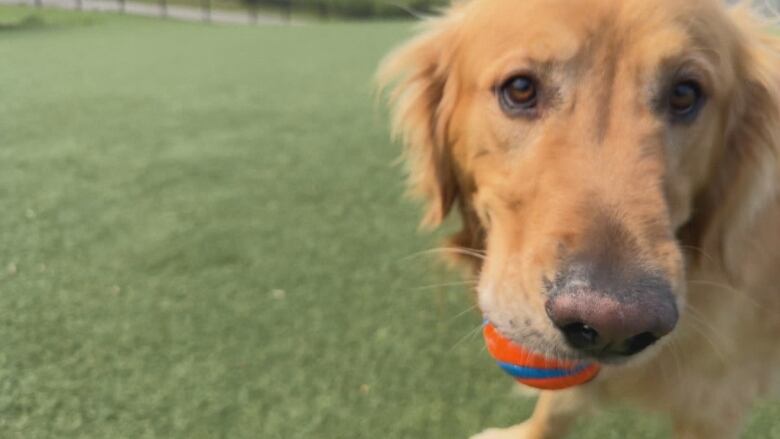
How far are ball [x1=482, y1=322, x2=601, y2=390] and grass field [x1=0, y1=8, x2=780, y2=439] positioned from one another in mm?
629

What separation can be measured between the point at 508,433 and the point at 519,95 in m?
1.29

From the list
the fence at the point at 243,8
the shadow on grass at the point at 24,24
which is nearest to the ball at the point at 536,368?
the shadow on grass at the point at 24,24

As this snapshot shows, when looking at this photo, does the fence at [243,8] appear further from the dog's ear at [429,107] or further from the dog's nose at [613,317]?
the dog's nose at [613,317]

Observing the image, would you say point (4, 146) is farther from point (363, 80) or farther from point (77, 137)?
point (363, 80)

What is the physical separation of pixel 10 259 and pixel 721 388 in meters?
3.10

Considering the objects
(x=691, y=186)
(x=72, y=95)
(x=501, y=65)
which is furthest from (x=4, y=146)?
(x=691, y=186)

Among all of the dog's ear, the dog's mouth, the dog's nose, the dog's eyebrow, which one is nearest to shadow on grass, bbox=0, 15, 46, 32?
the dog's ear

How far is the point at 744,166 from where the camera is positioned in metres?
1.92

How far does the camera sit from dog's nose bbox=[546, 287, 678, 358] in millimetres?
1264

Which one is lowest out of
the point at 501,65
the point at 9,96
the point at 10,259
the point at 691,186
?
the point at 9,96

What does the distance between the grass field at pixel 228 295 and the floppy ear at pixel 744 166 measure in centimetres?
82

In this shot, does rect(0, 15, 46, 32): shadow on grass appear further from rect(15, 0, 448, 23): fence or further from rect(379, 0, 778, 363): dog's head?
rect(379, 0, 778, 363): dog's head

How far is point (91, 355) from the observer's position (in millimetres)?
2639

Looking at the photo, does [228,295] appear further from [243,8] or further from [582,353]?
[243,8]
